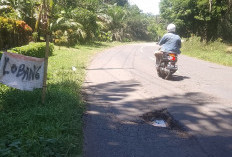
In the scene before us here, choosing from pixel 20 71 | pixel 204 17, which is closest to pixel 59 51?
pixel 20 71

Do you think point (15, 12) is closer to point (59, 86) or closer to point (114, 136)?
point (59, 86)

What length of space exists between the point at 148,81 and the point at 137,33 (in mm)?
48847

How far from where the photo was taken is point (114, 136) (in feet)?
13.4

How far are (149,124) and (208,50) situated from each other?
19222 millimetres

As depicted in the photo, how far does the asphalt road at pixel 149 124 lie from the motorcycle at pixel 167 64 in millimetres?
489

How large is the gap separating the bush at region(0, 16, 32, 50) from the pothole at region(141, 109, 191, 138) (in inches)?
418

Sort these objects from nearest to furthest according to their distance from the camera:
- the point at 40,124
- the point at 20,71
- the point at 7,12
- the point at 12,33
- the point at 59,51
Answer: the point at 40,124
the point at 20,71
the point at 12,33
the point at 59,51
the point at 7,12

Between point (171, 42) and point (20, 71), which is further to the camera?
point (171, 42)

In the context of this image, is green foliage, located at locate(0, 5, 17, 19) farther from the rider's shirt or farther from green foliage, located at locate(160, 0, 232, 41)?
green foliage, located at locate(160, 0, 232, 41)

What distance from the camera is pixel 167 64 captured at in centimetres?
877

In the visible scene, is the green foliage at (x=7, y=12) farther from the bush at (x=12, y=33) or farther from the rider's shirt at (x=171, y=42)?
the rider's shirt at (x=171, y=42)

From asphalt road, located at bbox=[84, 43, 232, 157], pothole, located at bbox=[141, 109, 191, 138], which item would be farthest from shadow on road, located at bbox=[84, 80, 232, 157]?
pothole, located at bbox=[141, 109, 191, 138]

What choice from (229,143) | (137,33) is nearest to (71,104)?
(229,143)

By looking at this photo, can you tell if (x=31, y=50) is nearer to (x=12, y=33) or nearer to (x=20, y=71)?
(x=12, y=33)
